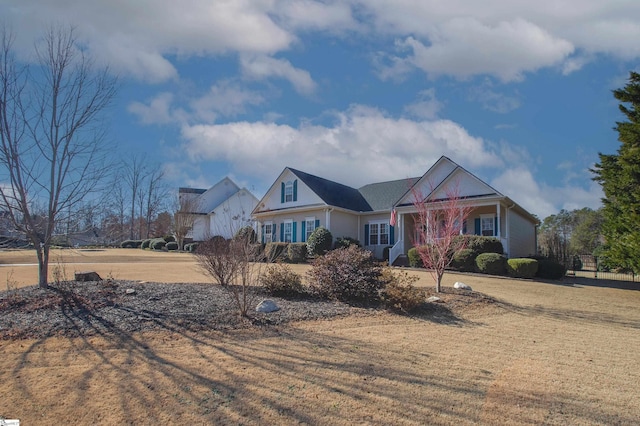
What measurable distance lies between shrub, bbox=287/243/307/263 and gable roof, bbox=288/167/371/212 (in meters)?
3.38

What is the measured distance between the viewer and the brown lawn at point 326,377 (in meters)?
4.18

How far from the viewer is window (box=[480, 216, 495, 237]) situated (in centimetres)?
2266

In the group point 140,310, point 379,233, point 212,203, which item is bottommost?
point 140,310

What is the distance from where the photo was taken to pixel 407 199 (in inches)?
944

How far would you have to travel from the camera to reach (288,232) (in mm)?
28438

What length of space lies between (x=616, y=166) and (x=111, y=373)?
2183 cm

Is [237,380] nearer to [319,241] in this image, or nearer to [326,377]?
[326,377]

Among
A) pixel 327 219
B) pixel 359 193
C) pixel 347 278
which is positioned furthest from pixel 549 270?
pixel 359 193

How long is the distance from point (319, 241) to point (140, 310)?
16798mm

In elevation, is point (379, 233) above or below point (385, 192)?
below

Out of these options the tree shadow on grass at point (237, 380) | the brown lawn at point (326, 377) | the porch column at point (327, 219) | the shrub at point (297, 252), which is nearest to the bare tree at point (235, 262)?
the brown lawn at point (326, 377)

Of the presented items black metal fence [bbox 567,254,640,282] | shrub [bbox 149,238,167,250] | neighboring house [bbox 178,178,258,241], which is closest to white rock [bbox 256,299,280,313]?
black metal fence [bbox 567,254,640,282]

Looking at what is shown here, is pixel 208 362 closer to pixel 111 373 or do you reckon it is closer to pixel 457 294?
pixel 111 373

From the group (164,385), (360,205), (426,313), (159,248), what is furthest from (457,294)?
(159,248)
